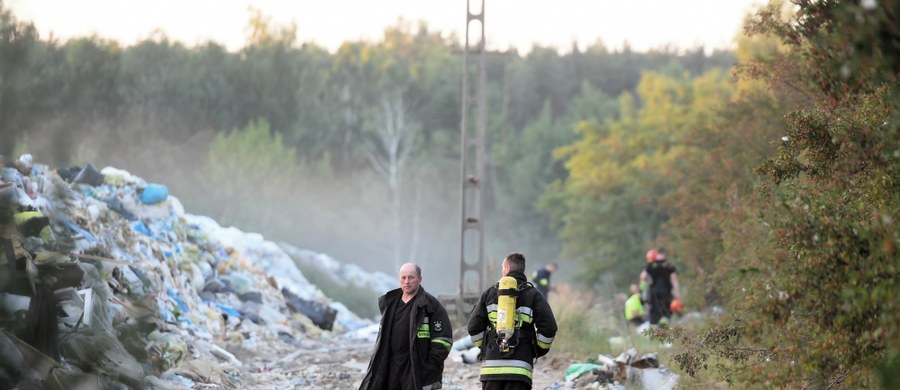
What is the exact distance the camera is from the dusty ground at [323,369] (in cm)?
1666

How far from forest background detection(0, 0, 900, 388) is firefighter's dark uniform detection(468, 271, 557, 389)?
1473mm

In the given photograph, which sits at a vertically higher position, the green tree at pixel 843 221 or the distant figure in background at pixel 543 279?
the distant figure in background at pixel 543 279

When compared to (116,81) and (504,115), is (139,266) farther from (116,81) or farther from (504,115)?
(504,115)

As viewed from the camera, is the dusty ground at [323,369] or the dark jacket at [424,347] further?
the dusty ground at [323,369]

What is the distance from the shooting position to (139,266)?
64.4 feet

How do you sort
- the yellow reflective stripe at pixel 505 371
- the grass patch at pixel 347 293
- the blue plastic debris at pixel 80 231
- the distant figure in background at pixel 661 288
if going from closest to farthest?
the yellow reflective stripe at pixel 505 371 → the blue plastic debris at pixel 80 231 → the distant figure in background at pixel 661 288 → the grass patch at pixel 347 293

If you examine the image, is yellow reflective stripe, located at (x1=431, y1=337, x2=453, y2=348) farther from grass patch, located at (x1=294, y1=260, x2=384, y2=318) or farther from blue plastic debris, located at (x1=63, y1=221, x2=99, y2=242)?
grass patch, located at (x1=294, y1=260, x2=384, y2=318)

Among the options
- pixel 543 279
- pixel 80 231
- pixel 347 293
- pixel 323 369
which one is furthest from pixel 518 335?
pixel 347 293

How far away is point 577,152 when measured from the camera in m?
67.4

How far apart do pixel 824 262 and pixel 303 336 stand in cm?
Result: 1863

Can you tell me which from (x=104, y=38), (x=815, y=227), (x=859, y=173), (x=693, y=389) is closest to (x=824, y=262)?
(x=815, y=227)

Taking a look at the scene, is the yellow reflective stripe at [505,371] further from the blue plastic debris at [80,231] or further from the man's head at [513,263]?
the blue plastic debris at [80,231]

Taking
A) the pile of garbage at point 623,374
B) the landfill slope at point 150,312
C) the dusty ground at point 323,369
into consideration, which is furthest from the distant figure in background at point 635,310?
the pile of garbage at point 623,374

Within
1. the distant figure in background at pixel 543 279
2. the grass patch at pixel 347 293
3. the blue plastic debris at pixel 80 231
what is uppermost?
the grass patch at pixel 347 293
